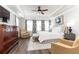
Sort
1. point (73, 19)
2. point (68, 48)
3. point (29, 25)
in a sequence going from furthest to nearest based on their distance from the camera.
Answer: point (29, 25) < point (73, 19) < point (68, 48)

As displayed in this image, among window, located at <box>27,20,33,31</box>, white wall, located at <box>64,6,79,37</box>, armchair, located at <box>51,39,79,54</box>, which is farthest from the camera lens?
window, located at <box>27,20,33,31</box>

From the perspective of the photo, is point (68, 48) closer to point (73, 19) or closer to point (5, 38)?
point (5, 38)

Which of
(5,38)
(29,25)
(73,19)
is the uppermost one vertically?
(73,19)

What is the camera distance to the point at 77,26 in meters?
5.69

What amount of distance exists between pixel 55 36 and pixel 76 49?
3389 mm

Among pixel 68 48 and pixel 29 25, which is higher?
pixel 29 25

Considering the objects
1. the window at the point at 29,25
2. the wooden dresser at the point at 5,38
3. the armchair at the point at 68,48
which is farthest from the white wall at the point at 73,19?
the window at the point at 29,25

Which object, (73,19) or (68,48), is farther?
(73,19)

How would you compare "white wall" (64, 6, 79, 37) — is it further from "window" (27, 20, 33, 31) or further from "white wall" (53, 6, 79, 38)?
"window" (27, 20, 33, 31)

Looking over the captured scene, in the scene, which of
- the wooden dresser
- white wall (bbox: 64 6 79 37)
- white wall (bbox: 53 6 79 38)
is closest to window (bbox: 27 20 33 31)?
white wall (bbox: 53 6 79 38)

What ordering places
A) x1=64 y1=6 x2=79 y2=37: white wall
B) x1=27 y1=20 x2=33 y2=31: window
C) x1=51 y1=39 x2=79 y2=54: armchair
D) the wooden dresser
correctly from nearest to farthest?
x1=51 y1=39 x2=79 y2=54: armchair, the wooden dresser, x1=64 y1=6 x2=79 y2=37: white wall, x1=27 y1=20 x2=33 y2=31: window

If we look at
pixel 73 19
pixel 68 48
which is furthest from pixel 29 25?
pixel 68 48

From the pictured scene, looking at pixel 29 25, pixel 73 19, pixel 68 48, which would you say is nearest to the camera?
pixel 68 48
